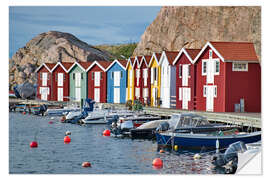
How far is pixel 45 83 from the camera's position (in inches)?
3022

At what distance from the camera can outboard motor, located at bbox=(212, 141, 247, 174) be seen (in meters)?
24.4

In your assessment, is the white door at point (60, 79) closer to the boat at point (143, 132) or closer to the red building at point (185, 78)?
the red building at point (185, 78)

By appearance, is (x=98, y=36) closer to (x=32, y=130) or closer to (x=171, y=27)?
(x=32, y=130)

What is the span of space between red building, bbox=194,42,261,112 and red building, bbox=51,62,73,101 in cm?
3366

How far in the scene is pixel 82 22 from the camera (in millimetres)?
35094

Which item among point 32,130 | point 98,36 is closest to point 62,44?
point 32,130

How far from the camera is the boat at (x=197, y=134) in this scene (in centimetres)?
3166

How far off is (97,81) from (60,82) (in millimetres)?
7860

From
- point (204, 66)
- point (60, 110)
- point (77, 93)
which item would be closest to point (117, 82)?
point (60, 110)

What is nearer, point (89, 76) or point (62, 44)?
point (89, 76)

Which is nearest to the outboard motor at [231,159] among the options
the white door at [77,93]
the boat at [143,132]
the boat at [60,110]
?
the boat at [143,132]

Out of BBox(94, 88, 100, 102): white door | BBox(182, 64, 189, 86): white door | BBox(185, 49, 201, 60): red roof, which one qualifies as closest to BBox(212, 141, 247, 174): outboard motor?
BBox(185, 49, 201, 60): red roof

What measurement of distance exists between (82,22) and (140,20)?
14.5 feet

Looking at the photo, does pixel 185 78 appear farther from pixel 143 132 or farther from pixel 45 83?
pixel 45 83
